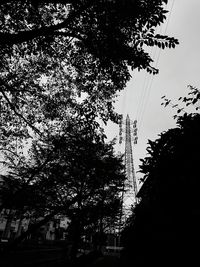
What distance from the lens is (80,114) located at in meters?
8.16

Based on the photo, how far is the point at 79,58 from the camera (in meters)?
7.98

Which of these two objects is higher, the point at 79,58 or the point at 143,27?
the point at 79,58

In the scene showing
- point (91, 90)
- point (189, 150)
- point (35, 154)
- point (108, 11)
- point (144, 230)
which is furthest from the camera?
point (35, 154)

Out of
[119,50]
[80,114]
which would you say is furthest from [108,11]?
[80,114]

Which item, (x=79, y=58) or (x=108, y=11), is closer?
(x=108, y=11)

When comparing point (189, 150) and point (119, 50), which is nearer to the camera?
point (189, 150)

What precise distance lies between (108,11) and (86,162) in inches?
208

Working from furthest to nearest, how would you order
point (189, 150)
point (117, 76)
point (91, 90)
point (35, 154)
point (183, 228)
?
point (35, 154) → point (91, 90) → point (117, 76) → point (189, 150) → point (183, 228)

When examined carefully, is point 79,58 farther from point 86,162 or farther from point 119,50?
point 86,162

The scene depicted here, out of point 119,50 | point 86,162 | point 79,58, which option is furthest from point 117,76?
point 86,162

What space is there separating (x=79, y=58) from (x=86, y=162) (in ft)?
13.8

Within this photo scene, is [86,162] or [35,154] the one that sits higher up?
[35,154]

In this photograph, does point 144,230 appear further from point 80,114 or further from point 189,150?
point 80,114

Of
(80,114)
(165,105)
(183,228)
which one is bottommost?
(183,228)
